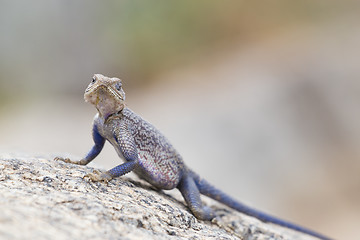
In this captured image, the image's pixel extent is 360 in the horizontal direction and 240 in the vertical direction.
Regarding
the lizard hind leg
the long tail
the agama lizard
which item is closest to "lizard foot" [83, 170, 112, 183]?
the agama lizard

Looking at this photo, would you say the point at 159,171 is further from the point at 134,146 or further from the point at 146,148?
the point at 134,146

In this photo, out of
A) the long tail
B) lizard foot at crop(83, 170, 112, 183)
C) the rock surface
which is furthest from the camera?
the long tail

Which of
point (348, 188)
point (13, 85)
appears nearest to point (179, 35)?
point (13, 85)

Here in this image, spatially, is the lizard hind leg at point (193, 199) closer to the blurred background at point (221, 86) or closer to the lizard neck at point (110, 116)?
the lizard neck at point (110, 116)

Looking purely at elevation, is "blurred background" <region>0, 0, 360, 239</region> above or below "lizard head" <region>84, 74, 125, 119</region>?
above

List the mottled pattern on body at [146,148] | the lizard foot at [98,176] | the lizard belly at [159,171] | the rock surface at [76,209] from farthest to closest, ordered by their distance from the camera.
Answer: the lizard belly at [159,171], the mottled pattern on body at [146,148], the lizard foot at [98,176], the rock surface at [76,209]

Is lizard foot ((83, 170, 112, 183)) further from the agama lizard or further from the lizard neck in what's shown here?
the lizard neck

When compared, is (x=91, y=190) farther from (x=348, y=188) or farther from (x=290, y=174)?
(x=348, y=188)

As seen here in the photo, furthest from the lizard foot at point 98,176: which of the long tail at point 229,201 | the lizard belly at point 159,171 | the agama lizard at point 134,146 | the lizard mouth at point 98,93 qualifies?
the long tail at point 229,201
